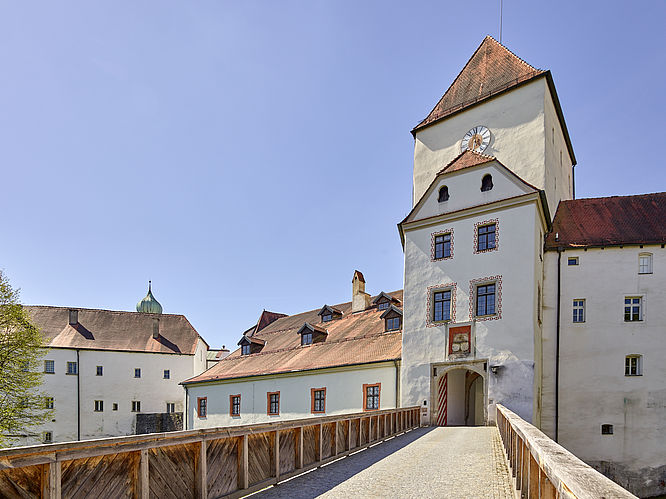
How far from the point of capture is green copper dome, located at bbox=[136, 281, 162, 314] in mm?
57438

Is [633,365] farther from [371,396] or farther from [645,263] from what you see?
[371,396]

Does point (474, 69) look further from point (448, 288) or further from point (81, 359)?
point (81, 359)

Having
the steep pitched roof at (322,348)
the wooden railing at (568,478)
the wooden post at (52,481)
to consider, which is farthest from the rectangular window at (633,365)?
the wooden post at (52,481)

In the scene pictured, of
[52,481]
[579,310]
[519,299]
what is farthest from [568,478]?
[579,310]

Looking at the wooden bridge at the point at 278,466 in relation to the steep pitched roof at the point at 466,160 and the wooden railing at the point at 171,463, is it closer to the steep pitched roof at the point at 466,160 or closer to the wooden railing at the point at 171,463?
the wooden railing at the point at 171,463

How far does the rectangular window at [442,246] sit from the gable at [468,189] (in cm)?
106

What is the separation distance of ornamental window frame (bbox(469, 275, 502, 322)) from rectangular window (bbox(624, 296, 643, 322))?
564 centimetres

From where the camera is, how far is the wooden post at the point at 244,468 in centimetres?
705

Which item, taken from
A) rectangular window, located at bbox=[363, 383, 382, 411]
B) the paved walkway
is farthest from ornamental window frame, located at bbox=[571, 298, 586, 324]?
the paved walkway

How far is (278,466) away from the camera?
7.98m

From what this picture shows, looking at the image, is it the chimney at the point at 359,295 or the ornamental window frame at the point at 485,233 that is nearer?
the ornamental window frame at the point at 485,233

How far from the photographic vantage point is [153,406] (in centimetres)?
4319

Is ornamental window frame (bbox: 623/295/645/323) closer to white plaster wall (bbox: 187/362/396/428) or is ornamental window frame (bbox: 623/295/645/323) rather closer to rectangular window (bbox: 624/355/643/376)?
rectangular window (bbox: 624/355/643/376)

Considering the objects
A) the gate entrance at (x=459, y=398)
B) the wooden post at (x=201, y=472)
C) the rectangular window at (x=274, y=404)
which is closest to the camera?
the wooden post at (x=201, y=472)
